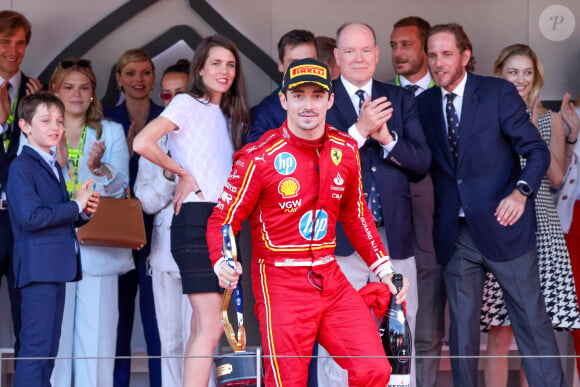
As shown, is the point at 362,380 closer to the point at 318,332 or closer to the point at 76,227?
the point at 318,332

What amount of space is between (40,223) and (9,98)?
1382mm

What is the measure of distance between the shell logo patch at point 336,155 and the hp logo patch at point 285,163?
0.15 meters

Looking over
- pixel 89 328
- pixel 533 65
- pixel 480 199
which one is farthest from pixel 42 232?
pixel 533 65

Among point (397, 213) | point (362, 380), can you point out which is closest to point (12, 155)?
point (397, 213)

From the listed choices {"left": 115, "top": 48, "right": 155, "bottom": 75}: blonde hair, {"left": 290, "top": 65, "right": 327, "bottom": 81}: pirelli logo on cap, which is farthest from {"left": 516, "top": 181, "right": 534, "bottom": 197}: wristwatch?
{"left": 115, "top": 48, "right": 155, "bottom": 75}: blonde hair

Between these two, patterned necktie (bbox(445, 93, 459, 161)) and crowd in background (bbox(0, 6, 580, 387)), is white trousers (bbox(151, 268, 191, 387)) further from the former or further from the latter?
patterned necktie (bbox(445, 93, 459, 161))

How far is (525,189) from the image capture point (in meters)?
4.59

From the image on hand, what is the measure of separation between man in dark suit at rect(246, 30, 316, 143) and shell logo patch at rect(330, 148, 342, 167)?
0.93 metres

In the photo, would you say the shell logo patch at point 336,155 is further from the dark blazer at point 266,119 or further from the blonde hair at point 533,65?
the blonde hair at point 533,65

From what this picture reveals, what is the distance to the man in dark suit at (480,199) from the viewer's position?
15.1ft

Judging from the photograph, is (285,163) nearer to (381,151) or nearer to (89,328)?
(381,151)

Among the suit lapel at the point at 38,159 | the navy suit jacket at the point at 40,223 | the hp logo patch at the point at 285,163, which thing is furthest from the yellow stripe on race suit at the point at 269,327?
the suit lapel at the point at 38,159

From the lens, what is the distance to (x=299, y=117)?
12.6ft

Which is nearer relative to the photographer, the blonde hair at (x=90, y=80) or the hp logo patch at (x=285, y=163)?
the hp logo patch at (x=285, y=163)
